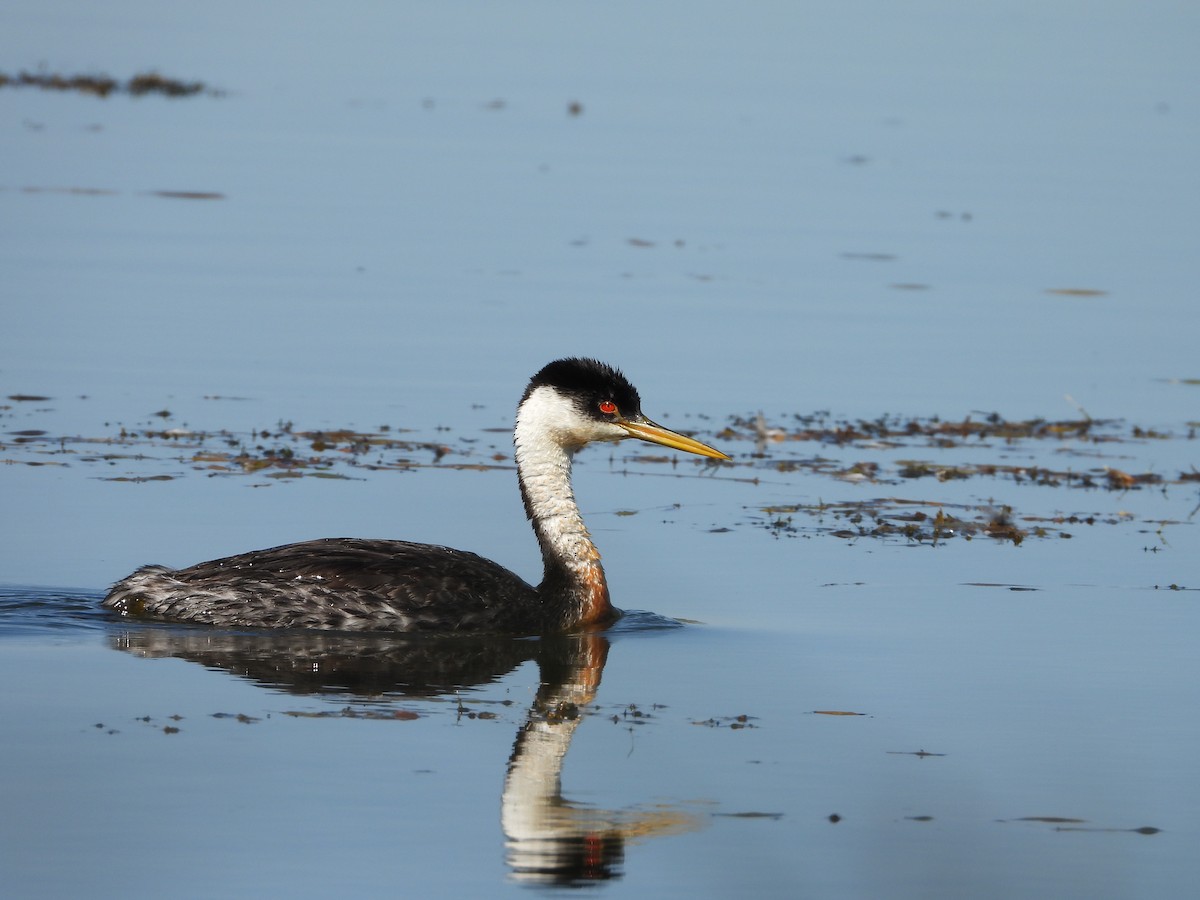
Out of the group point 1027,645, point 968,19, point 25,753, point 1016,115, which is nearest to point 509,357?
point 1027,645

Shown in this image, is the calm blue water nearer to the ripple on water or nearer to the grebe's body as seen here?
the ripple on water

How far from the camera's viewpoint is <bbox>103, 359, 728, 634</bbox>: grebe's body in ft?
41.2

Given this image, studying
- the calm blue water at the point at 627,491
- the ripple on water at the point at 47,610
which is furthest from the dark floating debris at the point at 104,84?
the ripple on water at the point at 47,610

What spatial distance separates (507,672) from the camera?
1187 centimetres

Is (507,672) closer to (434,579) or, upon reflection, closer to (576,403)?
(434,579)

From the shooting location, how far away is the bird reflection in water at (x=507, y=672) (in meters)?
8.63

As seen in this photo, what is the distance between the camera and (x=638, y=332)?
A: 22172 mm

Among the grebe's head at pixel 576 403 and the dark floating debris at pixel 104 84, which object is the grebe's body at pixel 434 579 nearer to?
the grebe's head at pixel 576 403

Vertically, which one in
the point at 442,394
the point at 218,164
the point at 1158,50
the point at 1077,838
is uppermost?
the point at 1158,50

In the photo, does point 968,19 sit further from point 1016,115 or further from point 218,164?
point 218,164

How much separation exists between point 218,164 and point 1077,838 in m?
25.4

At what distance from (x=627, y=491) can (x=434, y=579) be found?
4058mm

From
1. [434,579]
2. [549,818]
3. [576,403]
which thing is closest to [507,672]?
[434,579]

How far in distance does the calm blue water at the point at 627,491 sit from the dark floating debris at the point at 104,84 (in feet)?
4.52
